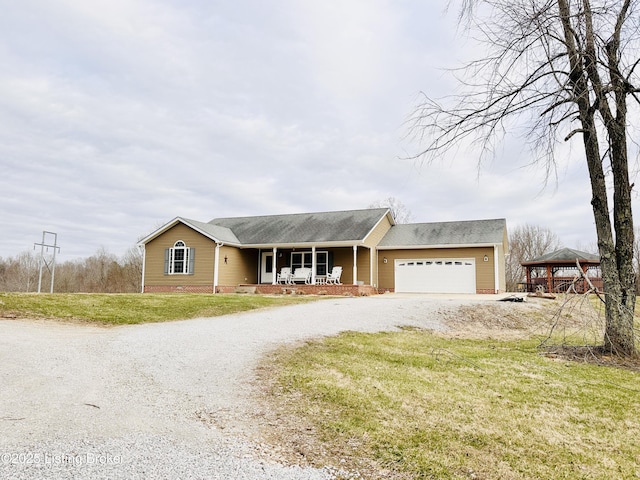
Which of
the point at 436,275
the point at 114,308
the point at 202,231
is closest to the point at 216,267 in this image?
the point at 202,231

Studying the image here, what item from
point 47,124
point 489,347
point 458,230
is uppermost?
point 47,124

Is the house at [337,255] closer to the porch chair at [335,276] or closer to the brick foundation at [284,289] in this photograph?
the brick foundation at [284,289]

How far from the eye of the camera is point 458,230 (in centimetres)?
2278

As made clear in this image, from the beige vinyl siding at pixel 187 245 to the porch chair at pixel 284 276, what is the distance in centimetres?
346

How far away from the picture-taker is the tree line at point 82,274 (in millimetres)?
36281

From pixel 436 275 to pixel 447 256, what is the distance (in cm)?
113

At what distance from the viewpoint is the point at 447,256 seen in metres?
22.0

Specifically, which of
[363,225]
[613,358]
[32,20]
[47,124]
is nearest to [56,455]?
[613,358]

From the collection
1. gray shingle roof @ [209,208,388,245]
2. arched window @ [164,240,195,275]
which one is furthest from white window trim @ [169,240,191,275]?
gray shingle roof @ [209,208,388,245]

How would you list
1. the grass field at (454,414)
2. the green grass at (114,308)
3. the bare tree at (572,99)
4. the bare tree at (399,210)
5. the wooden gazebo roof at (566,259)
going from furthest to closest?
1. the bare tree at (399,210)
2. the wooden gazebo roof at (566,259)
3. the green grass at (114,308)
4. the bare tree at (572,99)
5. the grass field at (454,414)

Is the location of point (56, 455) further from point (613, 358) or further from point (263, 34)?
point (263, 34)

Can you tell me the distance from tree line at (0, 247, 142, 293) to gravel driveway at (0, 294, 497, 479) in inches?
1160

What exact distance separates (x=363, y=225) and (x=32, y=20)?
50.8ft

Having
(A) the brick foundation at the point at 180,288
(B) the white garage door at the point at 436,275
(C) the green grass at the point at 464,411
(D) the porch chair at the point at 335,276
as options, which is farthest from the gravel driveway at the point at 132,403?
(B) the white garage door at the point at 436,275
